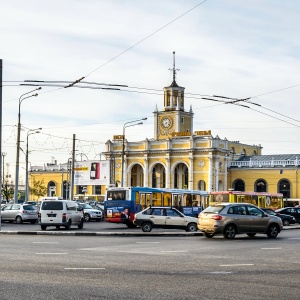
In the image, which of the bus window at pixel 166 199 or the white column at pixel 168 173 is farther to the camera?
the white column at pixel 168 173

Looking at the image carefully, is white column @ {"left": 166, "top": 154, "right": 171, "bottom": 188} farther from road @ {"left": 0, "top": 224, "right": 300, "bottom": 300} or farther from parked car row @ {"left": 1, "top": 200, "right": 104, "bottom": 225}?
road @ {"left": 0, "top": 224, "right": 300, "bottom": 300}

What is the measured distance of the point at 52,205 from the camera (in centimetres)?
3384

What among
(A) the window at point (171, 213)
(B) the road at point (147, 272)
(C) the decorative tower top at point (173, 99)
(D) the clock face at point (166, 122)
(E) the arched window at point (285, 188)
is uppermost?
(C) the decorative tower top at point (173, 99)

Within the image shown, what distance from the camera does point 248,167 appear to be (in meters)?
102

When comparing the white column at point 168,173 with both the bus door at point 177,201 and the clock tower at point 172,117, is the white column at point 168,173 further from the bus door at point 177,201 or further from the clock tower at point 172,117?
the bus door at point 177,201

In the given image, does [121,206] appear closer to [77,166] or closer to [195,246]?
[195,246]

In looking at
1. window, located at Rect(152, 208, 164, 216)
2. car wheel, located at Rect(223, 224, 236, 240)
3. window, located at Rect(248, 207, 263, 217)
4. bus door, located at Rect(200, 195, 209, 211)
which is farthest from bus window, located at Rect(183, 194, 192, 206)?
car wheel, located at Rect(223, 224, 236, 240)

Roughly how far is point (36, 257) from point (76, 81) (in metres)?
12.4

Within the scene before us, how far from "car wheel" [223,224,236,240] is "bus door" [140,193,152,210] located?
15110 millimetres

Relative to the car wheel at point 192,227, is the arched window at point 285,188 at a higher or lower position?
higher

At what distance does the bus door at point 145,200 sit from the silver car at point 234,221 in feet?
46.2

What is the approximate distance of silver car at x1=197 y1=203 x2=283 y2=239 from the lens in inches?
1049

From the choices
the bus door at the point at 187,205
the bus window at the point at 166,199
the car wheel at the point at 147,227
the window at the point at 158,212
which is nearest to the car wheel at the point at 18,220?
the bus window at the point at 166,199

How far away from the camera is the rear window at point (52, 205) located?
33.7 metres
